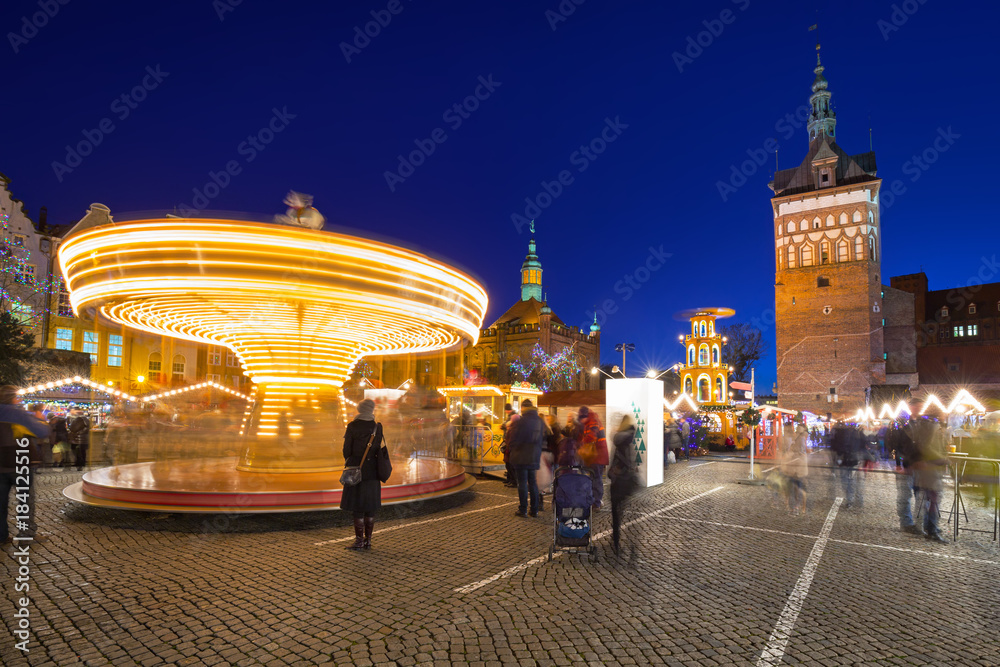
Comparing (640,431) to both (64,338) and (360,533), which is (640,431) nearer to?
(360,533)

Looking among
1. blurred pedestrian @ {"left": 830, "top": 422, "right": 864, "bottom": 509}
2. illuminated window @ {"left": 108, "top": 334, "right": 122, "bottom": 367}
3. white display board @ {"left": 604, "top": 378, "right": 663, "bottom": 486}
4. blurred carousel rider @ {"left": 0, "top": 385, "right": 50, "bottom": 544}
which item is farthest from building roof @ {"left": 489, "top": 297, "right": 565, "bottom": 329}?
blurred carousel rider @ {"left": 0, "top": 385, "right": 50, "bottom": 544}

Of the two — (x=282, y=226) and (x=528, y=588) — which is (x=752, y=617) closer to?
(x=528, y=588)

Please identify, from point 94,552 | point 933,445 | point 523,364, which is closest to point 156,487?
point 94,552

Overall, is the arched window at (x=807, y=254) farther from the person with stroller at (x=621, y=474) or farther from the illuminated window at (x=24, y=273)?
the illuminated window at (x=24, y=273)

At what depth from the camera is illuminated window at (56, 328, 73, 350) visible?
3475cm

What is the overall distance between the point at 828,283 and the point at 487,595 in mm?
49256

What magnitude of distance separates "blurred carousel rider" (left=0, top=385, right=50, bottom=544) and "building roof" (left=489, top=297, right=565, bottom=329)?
209ft

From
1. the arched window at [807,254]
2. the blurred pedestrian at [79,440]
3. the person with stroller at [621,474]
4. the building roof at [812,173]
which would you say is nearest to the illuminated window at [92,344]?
the blurred pedestrian at [79,440]

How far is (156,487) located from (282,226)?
4360 mm

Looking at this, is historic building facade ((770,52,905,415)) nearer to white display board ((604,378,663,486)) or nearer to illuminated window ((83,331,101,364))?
white display board ((604,378,663,486))

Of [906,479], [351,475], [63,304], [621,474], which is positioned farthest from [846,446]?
[63,304]

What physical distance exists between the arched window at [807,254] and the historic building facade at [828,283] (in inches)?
3.1

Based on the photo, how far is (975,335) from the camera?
5853 cm

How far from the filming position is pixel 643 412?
1310cm
